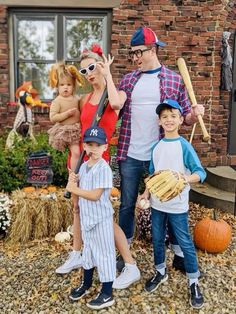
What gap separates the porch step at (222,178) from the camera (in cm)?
553

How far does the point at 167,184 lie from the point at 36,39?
490 centimetres

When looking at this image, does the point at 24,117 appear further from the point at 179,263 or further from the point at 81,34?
the point at 179,263

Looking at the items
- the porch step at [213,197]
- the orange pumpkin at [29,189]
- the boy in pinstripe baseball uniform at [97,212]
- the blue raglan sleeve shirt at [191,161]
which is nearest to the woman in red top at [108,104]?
the boy in pinstripe baseball uniform at [97,212]

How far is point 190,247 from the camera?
310 centimetres

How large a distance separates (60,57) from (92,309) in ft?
15.6

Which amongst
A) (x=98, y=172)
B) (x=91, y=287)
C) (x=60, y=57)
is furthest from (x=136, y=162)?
(x=60, y=57)

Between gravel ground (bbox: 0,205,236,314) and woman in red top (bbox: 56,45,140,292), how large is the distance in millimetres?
162

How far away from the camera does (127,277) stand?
3303mm

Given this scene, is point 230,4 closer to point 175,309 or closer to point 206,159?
point 206,159

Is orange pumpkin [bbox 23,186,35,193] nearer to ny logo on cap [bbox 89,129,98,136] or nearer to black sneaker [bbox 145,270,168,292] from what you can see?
black sneaker [bbox 145,270,168,292]

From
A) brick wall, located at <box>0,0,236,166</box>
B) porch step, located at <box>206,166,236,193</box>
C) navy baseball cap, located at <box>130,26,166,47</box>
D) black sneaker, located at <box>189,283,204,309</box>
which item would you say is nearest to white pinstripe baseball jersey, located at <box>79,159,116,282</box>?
black sneaker, located at <box>189,283,204,309</box>

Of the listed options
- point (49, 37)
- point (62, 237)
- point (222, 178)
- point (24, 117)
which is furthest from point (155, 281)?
point (49, 37)

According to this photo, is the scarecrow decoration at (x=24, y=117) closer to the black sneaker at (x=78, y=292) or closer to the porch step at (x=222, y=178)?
the porch step at (x=222, y=178)

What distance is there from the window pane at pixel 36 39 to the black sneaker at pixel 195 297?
16.1 ft
